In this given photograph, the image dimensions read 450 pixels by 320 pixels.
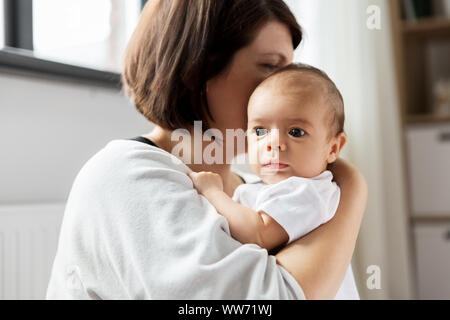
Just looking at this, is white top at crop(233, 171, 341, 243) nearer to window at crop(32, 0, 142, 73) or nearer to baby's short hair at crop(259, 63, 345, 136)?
baby's short hair at crop(259, 63, 345, 136)

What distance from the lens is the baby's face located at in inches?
27.6

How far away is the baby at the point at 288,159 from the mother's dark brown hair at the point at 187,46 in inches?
3.3

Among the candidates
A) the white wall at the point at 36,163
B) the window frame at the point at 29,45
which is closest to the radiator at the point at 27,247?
the white wall at the point at 36,163

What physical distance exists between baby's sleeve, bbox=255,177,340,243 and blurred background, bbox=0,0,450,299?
0.31 meters

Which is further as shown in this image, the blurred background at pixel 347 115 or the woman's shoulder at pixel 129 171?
the blurred background at pixel 347 115

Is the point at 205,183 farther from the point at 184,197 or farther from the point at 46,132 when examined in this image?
the point at 46,132

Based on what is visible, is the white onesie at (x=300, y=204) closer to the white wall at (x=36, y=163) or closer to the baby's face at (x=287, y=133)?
the baby's face at (x=287, y=133)

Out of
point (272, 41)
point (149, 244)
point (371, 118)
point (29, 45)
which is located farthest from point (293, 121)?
point (371, 118)

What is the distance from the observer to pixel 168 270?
59 centimetres

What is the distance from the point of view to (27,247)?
1228mm

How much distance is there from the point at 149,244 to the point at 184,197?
73mm

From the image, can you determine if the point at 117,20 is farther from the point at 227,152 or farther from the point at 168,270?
the point at 168,270

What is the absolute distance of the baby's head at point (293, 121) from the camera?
702 mm
